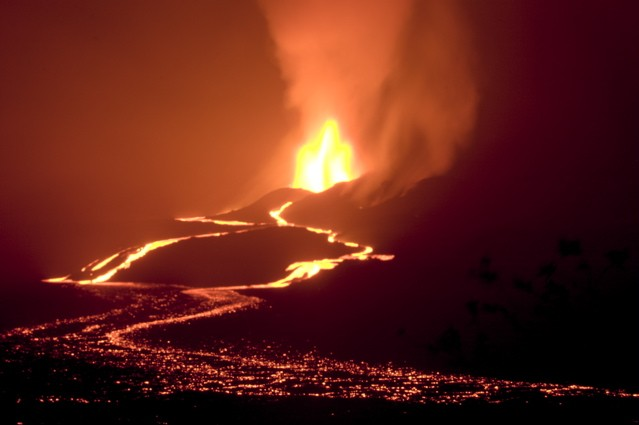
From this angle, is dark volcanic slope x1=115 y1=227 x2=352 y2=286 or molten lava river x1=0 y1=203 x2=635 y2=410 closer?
molten lava river x1=0 y1=203 x2=635 y2=410

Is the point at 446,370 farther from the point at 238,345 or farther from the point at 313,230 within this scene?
the point at 313,230

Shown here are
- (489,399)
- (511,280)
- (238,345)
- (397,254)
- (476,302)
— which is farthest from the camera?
(397,254)

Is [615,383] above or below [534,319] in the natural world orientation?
below

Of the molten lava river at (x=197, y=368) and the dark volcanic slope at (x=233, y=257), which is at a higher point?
the dark volcanic slope at (x=233, y=257)

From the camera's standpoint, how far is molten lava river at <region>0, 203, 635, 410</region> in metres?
11.7

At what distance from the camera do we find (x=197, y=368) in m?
13.7

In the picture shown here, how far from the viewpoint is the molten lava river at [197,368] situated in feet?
38.4

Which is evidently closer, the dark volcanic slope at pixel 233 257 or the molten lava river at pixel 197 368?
the molten lava river at pixel 197 368

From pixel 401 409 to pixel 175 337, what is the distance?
8.22 metres

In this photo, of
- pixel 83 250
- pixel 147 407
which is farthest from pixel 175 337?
pixel 83 250

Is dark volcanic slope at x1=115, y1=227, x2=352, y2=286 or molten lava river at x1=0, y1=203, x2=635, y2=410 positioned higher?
dark volcanic slope at x1=115, y1=227, x2=352, y2=286

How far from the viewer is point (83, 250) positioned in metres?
39.5

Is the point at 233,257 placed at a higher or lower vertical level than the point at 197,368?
higher

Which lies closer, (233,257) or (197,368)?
(197,368)
